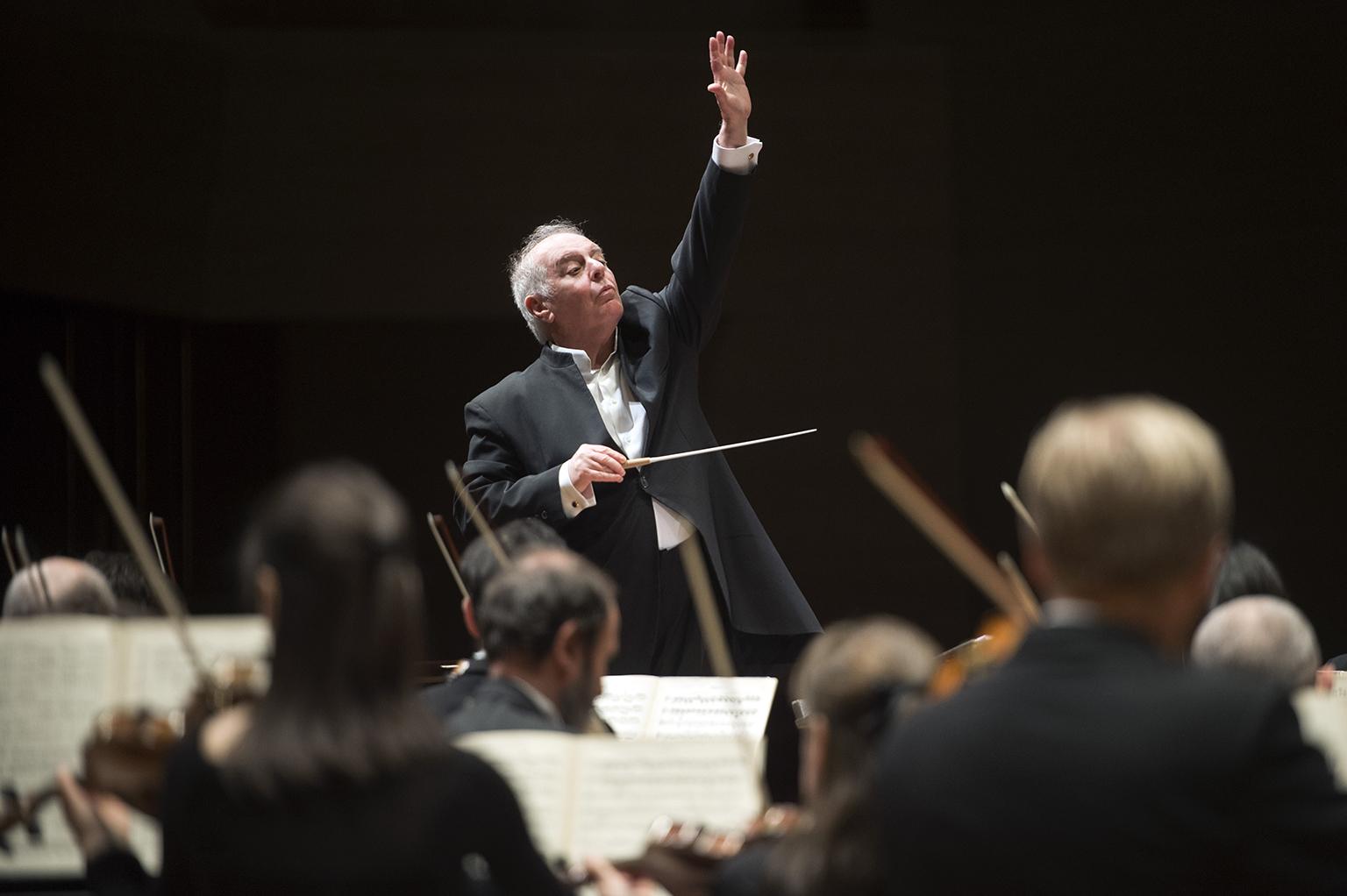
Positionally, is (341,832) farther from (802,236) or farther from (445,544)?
(802,236)

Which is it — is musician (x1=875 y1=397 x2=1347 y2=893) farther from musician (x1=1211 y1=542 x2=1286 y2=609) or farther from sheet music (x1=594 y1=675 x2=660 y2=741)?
musician (x1=1211 y1=542 x2=1286 y2=609)

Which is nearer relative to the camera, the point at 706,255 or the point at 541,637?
the point at 541,637

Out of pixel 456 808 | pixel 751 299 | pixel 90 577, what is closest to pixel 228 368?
pixel 751 299

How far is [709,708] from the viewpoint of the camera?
8.55ft

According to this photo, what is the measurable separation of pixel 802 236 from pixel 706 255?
217 cm

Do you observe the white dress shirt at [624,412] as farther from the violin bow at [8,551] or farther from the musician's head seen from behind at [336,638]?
the musician's head seen from behind at [336,638]

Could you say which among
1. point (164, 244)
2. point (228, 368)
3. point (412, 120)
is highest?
point (412, 120)

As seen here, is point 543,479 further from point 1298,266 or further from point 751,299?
point 1298,266

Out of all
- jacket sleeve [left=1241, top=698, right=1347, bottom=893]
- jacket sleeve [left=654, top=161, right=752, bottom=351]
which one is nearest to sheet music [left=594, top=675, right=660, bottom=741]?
jacket sleeve [left=654, top=161, right=752, bottom=351]

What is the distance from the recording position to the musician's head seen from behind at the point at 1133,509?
128 centimetres

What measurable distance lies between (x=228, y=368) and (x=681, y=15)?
1.92 metres

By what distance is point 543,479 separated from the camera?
11.3ft

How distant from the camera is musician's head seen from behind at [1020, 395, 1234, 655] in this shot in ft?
4.21

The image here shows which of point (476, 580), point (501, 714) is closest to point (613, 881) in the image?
point (501, 714)
